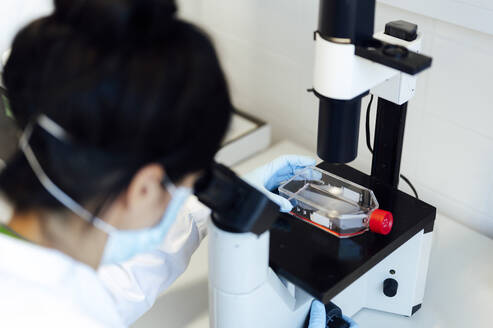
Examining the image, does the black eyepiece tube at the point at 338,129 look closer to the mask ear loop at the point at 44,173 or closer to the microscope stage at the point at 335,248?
the microscope stage at the point at 335,248

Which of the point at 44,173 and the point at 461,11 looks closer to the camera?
the point at 44,173

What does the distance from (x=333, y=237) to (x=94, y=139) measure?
0.52 meters

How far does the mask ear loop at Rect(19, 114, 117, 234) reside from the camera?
2.23 ft

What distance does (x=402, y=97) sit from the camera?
40.8 inches

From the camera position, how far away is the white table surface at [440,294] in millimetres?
1154

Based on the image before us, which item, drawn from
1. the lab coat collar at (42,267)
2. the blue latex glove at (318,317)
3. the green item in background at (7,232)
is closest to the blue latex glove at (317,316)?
the blue latex glove at (318,317)

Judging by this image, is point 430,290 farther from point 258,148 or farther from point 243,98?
point 243,98

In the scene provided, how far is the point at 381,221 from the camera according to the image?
3.32 feet

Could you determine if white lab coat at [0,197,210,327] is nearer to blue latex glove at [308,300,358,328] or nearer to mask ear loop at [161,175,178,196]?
mask ear loop at [161,175,178,196]

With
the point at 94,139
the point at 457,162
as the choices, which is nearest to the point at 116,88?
the point at 94,139

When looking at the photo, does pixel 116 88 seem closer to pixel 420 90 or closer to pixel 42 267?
pixel 42 267

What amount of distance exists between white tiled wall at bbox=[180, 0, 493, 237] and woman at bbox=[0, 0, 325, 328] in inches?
17.2

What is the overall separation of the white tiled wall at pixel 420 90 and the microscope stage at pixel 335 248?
31cm

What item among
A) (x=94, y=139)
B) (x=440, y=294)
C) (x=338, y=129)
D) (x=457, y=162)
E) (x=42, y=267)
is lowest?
(x=440, y=294)
